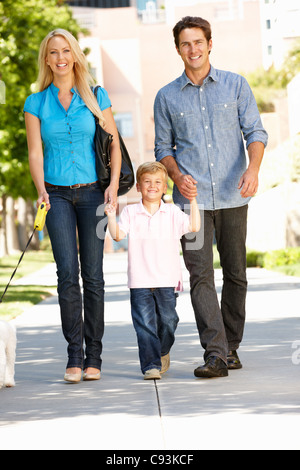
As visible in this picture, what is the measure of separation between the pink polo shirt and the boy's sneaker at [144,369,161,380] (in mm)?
549

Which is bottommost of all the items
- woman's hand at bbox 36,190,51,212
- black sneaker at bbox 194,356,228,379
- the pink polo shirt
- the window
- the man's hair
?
black sneaker at bbox 194,356,228,379

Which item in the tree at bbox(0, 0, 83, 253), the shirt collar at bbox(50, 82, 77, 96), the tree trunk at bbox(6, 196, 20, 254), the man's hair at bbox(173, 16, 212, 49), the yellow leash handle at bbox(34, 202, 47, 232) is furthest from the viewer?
the tree trunk at bbox(6, 196, 20, 254)

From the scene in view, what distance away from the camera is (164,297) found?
6805 millimetres

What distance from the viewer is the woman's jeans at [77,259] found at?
263 inches

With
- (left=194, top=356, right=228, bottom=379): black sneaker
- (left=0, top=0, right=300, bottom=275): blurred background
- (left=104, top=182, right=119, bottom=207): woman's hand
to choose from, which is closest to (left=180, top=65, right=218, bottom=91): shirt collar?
(left=104, top=182, right=119, bottom=207): woman's hand

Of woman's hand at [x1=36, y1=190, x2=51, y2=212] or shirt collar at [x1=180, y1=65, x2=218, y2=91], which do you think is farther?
shirt collar at [x1=180, y1=65, x2=218, y2=91]

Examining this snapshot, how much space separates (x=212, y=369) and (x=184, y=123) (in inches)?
62.9

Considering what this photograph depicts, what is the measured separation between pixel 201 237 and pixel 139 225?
0.45 m

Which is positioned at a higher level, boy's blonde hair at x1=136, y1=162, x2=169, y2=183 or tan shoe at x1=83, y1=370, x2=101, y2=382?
boy's blonde hair at x1=136, y1=162, x2=169, y2=183

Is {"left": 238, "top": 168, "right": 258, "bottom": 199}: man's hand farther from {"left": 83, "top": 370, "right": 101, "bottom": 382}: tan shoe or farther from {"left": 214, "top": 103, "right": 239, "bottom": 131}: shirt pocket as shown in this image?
{"left": 83, "top": 370, "right": 101, "bottom": 382}: tan shoe

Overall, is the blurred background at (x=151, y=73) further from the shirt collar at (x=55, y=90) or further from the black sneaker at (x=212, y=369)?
the black sneaker at (x=212, y=369)

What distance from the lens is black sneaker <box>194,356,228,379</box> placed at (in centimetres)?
654

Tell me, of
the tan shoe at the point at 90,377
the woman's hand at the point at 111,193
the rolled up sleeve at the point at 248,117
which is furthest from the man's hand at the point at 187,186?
the tan shoe at the point at 90,377
